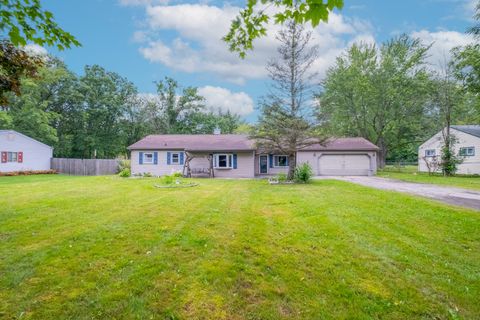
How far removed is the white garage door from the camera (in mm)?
21984

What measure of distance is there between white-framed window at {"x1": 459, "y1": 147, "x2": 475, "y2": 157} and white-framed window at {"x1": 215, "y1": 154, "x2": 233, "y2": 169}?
19999 mm

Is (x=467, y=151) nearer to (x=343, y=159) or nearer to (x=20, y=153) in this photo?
(x=343, y=159)

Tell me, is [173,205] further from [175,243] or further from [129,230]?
[175,243]

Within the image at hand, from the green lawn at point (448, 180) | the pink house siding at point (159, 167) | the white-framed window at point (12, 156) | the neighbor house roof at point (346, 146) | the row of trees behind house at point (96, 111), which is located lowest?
the green lawn at point (448, 180)

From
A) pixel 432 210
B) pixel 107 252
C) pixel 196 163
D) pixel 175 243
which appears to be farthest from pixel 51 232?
pixel 196 163

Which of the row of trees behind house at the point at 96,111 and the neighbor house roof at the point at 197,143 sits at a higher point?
the row of trees behind house at the point at 96,111

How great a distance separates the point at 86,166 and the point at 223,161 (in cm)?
1253

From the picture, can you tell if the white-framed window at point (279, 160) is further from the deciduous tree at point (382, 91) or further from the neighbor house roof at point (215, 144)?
the deciduous tree at point (382, 91)

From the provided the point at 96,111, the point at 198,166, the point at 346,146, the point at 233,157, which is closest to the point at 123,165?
the point at 198,166

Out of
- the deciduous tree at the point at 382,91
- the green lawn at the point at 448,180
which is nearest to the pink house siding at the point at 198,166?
the green lawn at the point at 448,180

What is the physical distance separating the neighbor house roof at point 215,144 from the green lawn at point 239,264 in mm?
13550

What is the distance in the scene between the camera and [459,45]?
17.8 m

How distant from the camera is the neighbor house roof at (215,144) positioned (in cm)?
2058

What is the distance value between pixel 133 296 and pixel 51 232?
345 cm
